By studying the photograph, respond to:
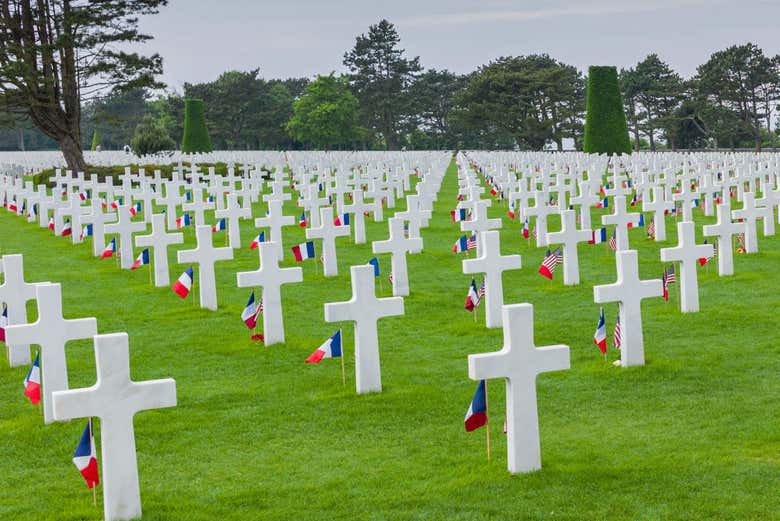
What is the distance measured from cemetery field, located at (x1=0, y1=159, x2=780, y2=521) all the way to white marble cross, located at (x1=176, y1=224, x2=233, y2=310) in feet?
0.55

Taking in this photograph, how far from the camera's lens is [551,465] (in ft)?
19.9

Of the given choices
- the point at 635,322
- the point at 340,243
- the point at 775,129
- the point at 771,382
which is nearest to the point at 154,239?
the point at 340,243

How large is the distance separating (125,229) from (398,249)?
Answer: 473cm

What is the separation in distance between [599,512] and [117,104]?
9976cm

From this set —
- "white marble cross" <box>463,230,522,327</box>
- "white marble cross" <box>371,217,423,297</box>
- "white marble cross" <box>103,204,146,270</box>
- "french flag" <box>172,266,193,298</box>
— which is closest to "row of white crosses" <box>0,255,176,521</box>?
"white marble cross" <box>463,230,522,327</box>

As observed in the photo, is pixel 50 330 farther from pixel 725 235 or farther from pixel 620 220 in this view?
pixel 620 220

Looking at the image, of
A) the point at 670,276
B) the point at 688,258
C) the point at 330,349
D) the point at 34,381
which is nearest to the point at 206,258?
the point at 330,349

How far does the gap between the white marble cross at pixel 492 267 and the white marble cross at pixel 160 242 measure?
4.24 metres

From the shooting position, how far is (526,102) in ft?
245

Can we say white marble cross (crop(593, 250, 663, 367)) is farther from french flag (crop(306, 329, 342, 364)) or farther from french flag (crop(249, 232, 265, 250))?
french flag (crop(249, 232, 265, 250))

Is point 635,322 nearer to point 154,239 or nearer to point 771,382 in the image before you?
point 771,382

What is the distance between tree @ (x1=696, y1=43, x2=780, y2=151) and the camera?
63.4 m

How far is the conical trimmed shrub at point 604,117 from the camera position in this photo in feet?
136

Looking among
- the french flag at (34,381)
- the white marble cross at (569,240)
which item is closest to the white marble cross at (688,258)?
the white marble cross at (569,240)
